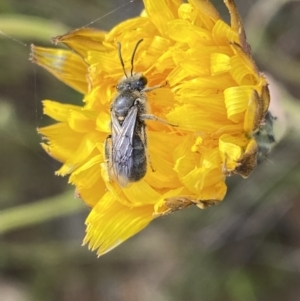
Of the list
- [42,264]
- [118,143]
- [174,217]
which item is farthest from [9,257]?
[118,143]

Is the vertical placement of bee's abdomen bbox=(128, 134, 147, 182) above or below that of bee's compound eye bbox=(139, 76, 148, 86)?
below

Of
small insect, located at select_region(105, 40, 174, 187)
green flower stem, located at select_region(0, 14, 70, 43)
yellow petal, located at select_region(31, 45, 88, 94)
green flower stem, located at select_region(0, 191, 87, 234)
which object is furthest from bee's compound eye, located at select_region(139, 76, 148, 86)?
green flower stem, located at select_region(0, 191, 87, 234)

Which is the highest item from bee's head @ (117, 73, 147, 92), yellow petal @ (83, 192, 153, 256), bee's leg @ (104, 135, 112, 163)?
bee's head @ (117, 73, 147, 92)

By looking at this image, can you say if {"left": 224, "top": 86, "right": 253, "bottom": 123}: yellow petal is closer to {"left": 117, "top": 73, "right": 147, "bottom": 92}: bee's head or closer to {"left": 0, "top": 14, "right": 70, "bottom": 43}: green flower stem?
{"left": 117, "top": 73, "right": 147, "bottom": 92}: bee's head

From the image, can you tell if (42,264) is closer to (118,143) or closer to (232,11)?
(118,143)

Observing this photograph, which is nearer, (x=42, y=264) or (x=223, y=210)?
(x=223, y=210)

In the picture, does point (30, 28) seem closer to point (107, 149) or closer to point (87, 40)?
point (87, 40)
